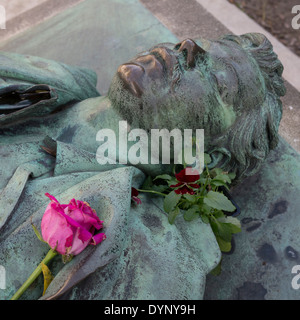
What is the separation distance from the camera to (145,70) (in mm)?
1735

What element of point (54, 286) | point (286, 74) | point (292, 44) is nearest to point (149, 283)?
point (54, 286)

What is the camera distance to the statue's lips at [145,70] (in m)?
1.73

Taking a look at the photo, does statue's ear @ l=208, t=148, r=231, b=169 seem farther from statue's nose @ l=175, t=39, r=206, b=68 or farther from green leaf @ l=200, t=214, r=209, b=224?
statue's nose @ l=175, t=39, r=206, b=68

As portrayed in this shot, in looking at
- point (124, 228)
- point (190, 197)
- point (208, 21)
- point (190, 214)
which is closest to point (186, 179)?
point (190, 197)

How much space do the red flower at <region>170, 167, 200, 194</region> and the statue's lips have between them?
0.41m

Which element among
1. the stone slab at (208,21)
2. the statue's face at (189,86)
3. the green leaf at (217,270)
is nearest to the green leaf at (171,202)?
the statue's face at (189,86)

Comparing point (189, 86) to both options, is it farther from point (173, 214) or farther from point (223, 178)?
point (173, 214)

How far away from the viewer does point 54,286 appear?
55.6 inches

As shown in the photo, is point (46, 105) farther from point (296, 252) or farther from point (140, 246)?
point (296, 252)

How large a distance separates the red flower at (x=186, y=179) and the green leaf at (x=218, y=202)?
0.29ft

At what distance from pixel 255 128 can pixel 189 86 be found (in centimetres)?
43

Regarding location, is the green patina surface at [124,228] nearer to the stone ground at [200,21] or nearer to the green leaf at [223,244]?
the green leaf at [223,244]

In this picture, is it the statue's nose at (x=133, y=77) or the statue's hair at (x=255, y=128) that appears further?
the statue's hair at (x=255, y=128)

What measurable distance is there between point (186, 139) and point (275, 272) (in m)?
0.86
